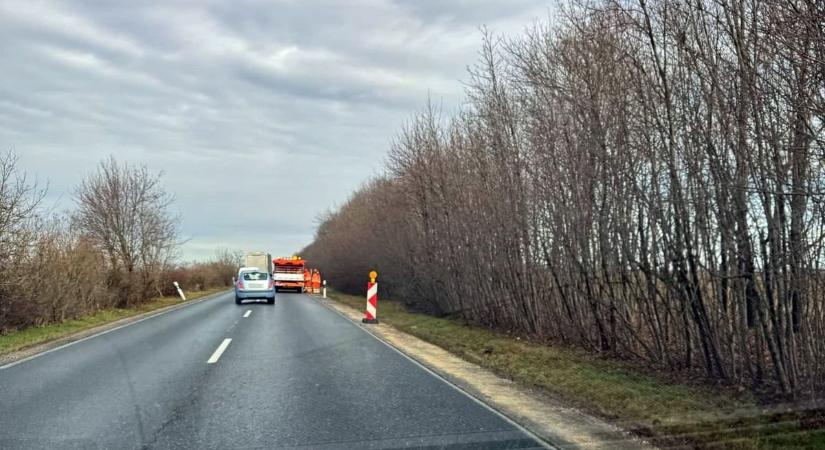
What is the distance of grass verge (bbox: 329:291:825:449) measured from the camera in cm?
613

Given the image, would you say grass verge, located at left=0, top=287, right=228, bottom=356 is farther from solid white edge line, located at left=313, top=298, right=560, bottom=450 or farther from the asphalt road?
solid white edge line, located at left=313, top=298, right=560, bottom=450

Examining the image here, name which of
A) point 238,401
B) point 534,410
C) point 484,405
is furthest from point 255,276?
point 534,410

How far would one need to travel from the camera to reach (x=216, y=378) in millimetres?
9742

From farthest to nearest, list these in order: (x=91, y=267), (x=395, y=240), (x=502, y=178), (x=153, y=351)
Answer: (x=395, y=240) → (x=91, y=267) → (x=502, y=178) → (x=153, y=351)

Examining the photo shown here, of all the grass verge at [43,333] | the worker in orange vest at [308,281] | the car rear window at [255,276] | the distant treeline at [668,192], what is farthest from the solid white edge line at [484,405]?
the worker in orange vest at [308,281]

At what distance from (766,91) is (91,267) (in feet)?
87.0

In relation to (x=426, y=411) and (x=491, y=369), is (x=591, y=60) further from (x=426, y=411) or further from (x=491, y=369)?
(x=426, y=411)

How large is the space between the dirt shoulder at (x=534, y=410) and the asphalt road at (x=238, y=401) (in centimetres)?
29

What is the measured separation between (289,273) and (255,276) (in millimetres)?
20268

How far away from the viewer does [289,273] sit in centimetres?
5366

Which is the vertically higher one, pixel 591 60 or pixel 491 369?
pixel 591 60

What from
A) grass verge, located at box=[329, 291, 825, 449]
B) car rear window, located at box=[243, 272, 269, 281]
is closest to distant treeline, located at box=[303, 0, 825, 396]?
grass verge, located at box=[329, 291, 825, 449]

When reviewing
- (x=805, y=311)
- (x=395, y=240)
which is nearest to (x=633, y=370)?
(x=805, y=311)

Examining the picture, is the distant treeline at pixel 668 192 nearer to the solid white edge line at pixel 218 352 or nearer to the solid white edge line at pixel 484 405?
the solid white edge line at pixel 484 405
